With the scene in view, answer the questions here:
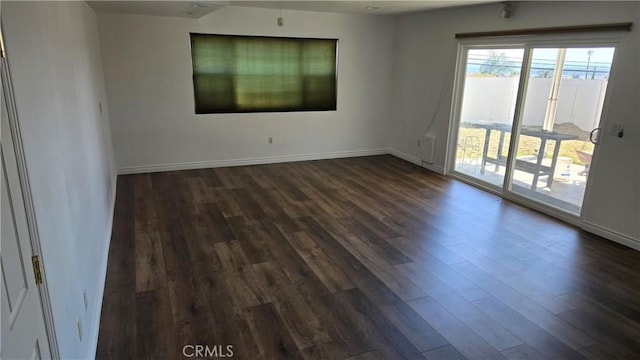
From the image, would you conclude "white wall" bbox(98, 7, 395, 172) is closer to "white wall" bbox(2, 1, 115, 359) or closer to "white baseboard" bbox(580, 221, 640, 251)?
"white wall" bbox(2, 1, 115, 359)

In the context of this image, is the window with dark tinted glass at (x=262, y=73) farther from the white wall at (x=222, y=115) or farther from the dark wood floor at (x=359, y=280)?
the dark wood floor at (x=359, y=280)

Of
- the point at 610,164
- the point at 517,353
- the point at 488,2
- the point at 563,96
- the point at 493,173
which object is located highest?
the point at 488,2

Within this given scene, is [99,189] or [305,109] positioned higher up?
[305,109]

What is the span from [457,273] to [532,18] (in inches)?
122

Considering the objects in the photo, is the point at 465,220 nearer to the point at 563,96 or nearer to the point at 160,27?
the point at 563,96

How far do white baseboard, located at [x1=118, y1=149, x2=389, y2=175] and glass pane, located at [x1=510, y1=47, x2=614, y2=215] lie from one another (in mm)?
2895

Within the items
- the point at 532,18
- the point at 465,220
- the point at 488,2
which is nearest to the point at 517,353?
the point at 465,220

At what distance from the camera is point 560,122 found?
4.42 metres

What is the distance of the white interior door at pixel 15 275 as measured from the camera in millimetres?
1032

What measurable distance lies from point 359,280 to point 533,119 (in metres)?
3.09

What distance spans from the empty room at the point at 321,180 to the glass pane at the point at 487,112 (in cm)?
3

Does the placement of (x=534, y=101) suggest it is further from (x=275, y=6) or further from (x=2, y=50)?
(x=2, y=50)

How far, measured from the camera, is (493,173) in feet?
17.8

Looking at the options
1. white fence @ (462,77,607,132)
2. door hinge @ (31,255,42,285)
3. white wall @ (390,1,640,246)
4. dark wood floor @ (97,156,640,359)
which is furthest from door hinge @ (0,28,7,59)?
white fence @ (462,77,607,132)
